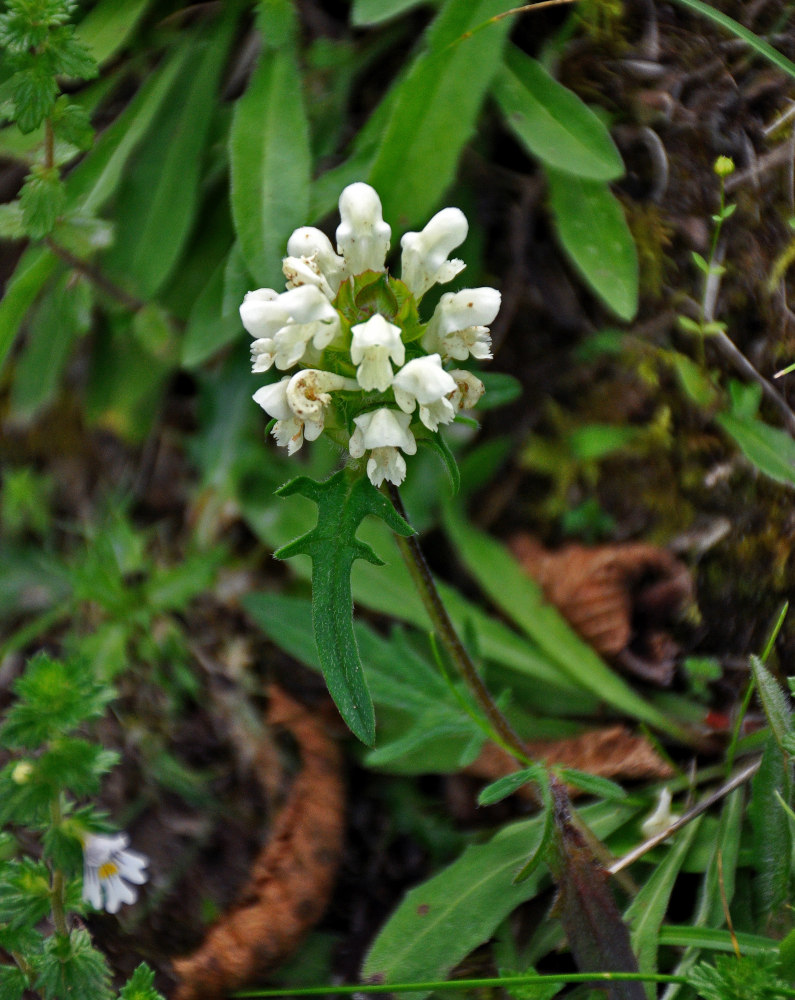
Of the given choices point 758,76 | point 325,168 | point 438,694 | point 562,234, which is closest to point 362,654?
point 438,694

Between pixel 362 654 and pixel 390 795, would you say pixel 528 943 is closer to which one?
pixel 390 795

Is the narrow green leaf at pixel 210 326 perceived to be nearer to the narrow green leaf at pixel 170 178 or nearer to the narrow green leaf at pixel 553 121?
the narrow green leaf at pixel 170 178

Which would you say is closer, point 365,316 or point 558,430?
point 365,316

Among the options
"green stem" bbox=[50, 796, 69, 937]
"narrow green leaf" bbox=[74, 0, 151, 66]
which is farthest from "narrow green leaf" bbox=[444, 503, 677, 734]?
"narrow green leaf" bbox=[74, 0, 151, 66]

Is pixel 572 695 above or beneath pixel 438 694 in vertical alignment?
beneath

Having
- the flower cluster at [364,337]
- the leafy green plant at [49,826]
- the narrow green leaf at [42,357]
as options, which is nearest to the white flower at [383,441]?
the flower cluster at [364,337]

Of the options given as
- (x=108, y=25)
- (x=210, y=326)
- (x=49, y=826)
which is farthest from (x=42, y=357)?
(x=49, y=826)

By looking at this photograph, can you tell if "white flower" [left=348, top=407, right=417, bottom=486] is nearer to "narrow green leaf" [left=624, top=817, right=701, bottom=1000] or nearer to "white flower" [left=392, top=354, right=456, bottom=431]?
"white flower" [left=392, top=354, right=456, bottom=431]

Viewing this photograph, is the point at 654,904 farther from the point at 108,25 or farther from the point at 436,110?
the point at 108,25

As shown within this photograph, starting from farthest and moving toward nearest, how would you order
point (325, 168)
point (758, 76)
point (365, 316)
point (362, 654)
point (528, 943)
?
point (325, 168)
point (362, 654)
point (758, 76)
point (528, 943)
point (365, 316)
